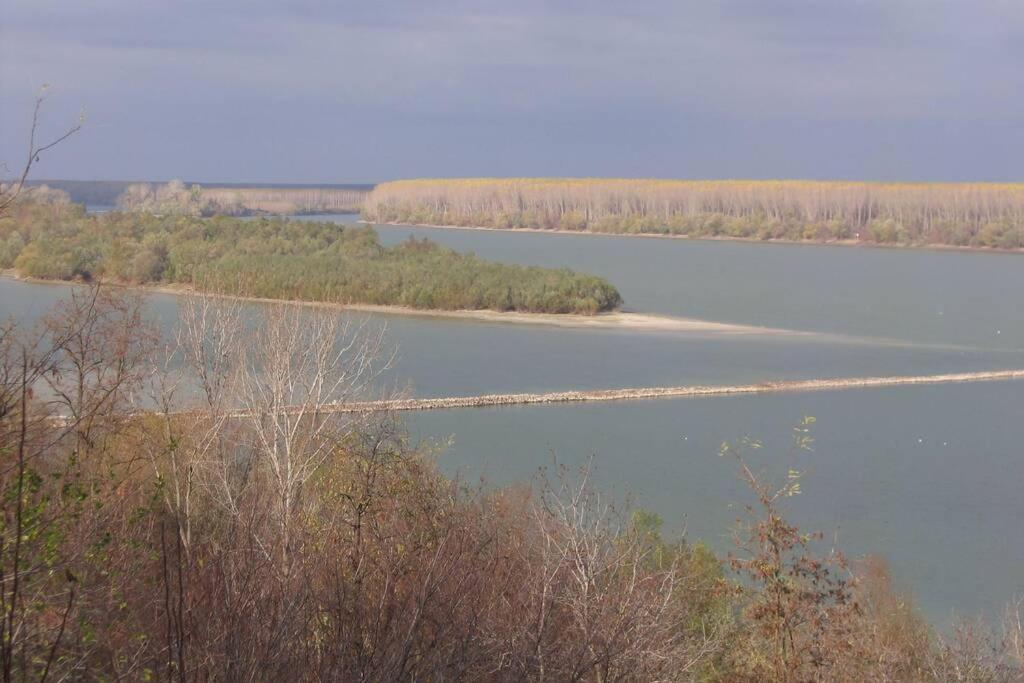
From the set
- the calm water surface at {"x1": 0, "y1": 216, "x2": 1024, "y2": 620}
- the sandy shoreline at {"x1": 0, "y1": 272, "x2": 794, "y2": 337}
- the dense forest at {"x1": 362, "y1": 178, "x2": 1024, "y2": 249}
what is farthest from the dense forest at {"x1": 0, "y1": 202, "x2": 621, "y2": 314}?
the dense forest at {"x1": 362, "y1": 178, "x2": 1024, "y2": 249}

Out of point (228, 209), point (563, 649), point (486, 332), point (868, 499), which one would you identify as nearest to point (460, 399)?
point (868, 499)

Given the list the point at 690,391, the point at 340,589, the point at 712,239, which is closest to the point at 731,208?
the point at 712,239

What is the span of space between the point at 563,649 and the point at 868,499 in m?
9.44

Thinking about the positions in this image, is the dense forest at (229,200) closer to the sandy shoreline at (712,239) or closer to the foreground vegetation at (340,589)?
the sandy shoreline at (712,239)

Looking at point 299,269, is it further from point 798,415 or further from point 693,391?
point 798,415

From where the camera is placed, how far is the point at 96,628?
2.67 metres

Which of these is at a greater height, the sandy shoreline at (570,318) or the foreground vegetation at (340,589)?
the foreground vegetation at (340,589)

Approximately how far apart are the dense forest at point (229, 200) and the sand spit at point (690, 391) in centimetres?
2902

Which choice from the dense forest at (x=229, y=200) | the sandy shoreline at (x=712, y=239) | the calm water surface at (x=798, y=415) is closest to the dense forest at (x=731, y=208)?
the sandy shoreline at (x=712, y=239)

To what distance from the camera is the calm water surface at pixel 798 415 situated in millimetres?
11555

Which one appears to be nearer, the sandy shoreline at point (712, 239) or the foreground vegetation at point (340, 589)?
the foreground vegetation at point (340, 589)

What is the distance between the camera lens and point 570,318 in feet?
97.0

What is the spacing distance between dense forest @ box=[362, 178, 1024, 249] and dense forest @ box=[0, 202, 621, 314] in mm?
36797

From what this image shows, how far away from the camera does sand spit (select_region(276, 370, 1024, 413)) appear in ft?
57.5
